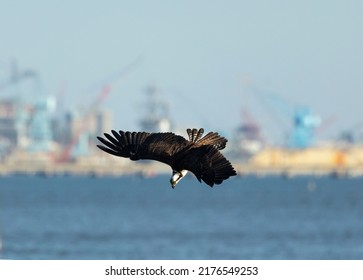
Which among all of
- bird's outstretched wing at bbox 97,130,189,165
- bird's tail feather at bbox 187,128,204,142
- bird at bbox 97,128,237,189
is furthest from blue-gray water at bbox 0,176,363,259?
bird's tail feather at bbox 187,128,204,142

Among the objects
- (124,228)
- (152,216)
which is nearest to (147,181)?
(152,216)

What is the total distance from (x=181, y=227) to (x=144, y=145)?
59747 mm

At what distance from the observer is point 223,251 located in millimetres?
57844

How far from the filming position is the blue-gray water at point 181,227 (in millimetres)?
56781

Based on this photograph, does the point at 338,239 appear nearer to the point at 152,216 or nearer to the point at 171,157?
the point at 152,216

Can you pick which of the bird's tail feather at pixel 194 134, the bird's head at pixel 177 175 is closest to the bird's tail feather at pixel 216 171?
the bird's head at pixel 177 175

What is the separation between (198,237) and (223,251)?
10.3 metres

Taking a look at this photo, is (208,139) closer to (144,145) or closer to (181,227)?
(144,145)

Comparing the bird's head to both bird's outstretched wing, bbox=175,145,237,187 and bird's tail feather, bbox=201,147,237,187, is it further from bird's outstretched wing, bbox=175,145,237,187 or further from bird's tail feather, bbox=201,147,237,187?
bird's tail feather, bbox=201,147,237,187

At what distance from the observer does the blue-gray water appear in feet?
186

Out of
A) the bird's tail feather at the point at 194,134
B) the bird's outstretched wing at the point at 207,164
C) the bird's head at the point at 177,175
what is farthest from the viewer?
the bird's tail feather at the point at 194,134

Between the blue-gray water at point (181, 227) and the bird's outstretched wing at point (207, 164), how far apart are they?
1277 inches

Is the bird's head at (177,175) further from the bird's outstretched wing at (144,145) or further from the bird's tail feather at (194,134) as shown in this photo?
the bird's tail feather at (194,134)

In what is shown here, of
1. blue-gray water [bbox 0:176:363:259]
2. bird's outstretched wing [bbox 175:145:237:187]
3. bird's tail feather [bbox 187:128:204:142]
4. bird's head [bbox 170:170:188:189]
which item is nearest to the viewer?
bird's outstretched wing [bbox 175:145:237:187]
